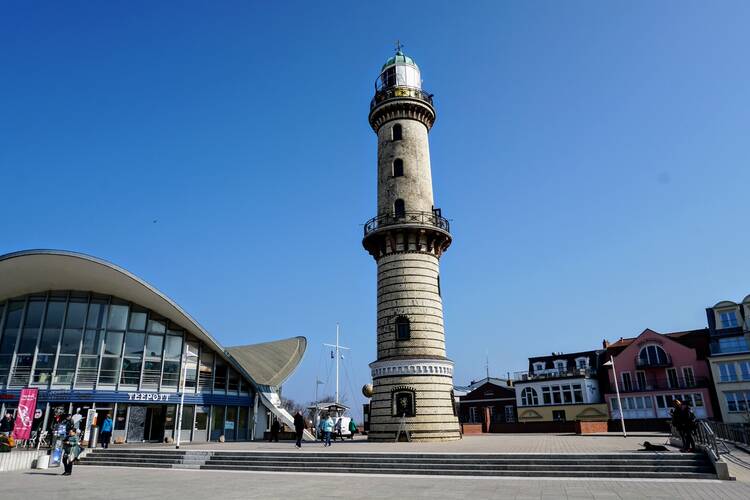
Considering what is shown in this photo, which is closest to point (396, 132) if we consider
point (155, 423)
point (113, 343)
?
point (113, 343)

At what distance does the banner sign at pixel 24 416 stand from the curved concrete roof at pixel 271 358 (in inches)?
519

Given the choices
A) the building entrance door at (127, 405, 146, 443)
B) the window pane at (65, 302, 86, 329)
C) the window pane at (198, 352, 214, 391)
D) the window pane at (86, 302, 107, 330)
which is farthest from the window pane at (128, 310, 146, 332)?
the building entrance door at (127, 405, 146, 443)

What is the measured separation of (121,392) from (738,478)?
28326 millimetres

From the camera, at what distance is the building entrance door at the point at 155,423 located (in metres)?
28.9

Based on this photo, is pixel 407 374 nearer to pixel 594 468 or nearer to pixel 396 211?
pixel 396 211

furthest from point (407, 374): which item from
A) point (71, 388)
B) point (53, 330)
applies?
point (53, 330)

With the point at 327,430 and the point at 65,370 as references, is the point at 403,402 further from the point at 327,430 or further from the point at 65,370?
the point at 65,370

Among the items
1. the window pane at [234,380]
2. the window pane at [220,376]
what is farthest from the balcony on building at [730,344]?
the window pane at [220,376]

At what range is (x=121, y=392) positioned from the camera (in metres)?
28.0

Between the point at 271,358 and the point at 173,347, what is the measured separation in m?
10.6

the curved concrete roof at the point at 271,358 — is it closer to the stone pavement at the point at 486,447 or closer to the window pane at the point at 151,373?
the window pane at the point at 151,373

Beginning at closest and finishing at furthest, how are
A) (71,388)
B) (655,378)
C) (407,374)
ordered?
(407,374), (71,388), (655,378)

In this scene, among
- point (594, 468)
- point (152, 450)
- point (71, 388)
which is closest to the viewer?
point (594, 468)

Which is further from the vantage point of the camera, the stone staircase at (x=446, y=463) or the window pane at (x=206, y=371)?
the window pane at (x=206, y=371)
